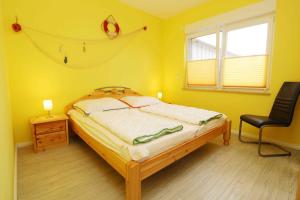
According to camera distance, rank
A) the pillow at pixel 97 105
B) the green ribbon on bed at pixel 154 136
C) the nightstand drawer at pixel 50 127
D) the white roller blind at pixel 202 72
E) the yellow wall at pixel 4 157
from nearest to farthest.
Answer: the yellow wall at pixel 4 157 → the green ribbon on bed at pixel 154 136 → the nightstand drawer at pixel 50 127 → the pillow at pixel 97 105 → the white roller blind at pixel 202 72

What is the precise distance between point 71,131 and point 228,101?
3.12 metres

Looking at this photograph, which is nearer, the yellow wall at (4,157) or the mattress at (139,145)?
the yellow wall at (4,157)

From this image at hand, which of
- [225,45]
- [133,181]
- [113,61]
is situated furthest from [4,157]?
[225,45]

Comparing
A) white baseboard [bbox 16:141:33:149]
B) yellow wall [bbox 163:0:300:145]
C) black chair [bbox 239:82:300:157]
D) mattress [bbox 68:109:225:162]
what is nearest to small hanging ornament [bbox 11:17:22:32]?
mattress [bbox 68:109:225:162]

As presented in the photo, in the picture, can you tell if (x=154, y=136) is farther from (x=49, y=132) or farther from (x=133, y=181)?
(x=49, y=132)

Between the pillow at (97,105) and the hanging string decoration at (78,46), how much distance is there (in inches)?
28.7

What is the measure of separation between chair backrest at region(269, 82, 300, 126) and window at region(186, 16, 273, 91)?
37 cm

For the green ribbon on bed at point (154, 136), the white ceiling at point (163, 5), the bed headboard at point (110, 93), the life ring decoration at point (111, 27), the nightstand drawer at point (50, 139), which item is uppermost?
the white ceiling at point (163, 5)

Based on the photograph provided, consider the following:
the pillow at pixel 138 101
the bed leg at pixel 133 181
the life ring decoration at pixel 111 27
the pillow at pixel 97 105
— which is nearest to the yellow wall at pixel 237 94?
the pillow at pixel 138 101

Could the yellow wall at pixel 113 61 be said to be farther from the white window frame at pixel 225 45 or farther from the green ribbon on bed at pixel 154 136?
the green ribbon on bed at pixel 154 136

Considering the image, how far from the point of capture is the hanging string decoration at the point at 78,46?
8.30ft

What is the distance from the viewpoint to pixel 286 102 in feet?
7.69

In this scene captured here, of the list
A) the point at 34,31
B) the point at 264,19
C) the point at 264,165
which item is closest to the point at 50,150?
the point at 34,31

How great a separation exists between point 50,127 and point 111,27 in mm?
2221
